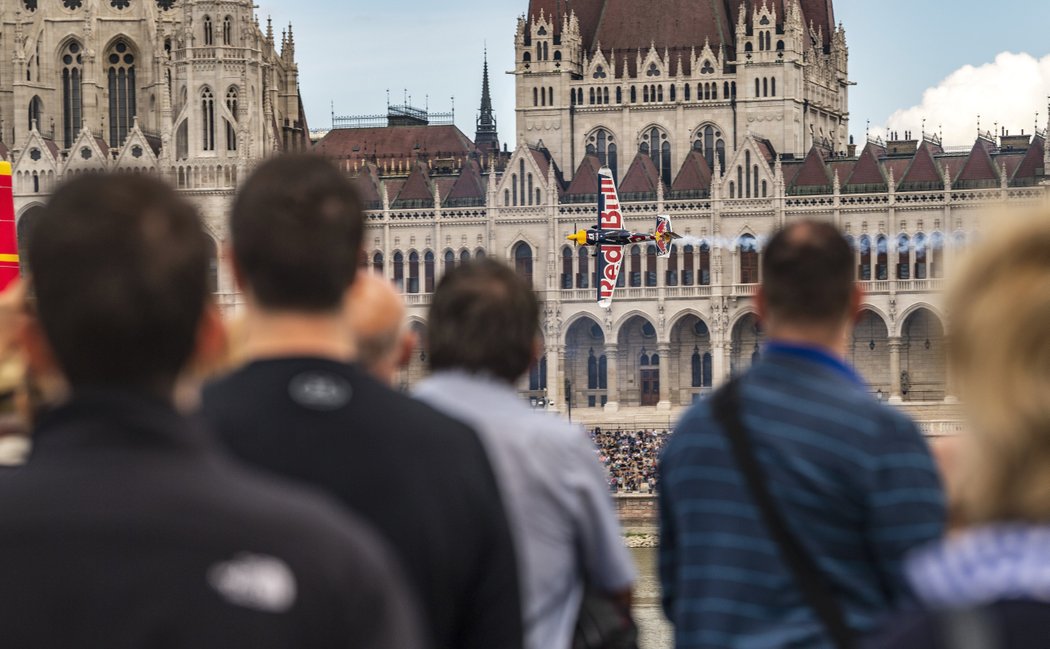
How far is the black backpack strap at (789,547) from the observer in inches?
250

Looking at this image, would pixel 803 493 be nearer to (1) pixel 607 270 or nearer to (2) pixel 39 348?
(2) pixel 39 348

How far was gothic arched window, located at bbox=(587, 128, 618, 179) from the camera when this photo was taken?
90.6 m

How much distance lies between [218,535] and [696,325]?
80182mm

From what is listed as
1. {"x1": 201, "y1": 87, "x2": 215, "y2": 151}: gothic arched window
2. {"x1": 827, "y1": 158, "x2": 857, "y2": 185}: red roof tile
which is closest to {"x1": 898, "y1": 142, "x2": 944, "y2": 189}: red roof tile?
{"x1": 827, "y1": 158, "x2": 857, "y2": 185}: red roof tile

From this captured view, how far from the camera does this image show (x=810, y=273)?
276 inches

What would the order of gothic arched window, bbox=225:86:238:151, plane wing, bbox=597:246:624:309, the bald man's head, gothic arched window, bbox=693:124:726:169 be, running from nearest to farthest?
1. the bald man's head
2. plane wing, bbox=597:246:624:309
3. gothic arched window, bbox=225:86:238:151
4. gothic arched window, bbox=693:124:726:169

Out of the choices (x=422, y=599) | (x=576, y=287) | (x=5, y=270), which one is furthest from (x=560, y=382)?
(x=422, y=599)

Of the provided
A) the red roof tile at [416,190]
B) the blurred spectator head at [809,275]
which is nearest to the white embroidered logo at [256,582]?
the blurred spectator head at [809,275]

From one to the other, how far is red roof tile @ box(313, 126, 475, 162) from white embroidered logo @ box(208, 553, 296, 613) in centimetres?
9551

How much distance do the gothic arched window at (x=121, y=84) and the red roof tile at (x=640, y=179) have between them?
83.1 feet

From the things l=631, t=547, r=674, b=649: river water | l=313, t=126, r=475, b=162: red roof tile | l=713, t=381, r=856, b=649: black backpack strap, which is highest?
l=313, t=126, r=475, b=162: red roof tile

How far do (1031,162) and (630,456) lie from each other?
25.9m

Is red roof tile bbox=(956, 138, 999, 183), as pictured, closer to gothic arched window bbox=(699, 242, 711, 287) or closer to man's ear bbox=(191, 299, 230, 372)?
gothic arched window bbox=(699, 242, 711, 287)

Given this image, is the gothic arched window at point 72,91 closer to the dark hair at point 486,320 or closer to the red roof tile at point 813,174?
the red roof tile at point 813,174
